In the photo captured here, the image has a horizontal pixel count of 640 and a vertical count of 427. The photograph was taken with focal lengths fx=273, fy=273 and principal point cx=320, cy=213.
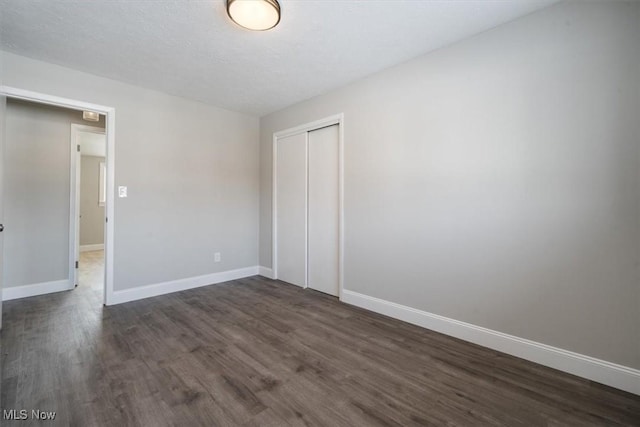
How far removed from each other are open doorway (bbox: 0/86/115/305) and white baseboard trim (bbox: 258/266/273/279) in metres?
1.99

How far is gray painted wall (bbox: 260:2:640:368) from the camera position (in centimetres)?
174

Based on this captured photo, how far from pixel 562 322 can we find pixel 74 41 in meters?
4.50

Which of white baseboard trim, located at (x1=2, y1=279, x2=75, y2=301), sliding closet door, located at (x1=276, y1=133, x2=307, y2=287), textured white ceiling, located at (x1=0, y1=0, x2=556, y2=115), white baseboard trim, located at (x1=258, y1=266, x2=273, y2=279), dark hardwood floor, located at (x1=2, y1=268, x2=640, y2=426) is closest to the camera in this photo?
dark hardwood floor, located at (x1=2, y1=268, x2=640, y2=426)

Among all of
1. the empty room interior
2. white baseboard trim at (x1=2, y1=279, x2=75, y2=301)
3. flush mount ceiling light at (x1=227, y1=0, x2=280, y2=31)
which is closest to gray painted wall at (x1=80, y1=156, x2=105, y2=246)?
the empty room interior

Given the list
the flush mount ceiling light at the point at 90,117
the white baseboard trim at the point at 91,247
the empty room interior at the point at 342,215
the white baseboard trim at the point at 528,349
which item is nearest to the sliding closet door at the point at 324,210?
the empty room interior at the point at 342,215

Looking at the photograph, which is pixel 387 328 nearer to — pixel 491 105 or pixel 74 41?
pixel 491 105

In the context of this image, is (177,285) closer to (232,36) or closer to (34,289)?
(34,289)

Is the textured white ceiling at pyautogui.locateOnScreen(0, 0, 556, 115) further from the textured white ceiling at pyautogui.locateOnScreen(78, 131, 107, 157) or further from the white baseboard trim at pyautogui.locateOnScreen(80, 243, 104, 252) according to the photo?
the white baseboard trim at pyautogui.locateOnScreen(80, 243, 104, 252)

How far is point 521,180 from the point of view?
6.79ft

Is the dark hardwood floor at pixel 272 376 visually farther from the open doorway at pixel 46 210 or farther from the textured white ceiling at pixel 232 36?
the textured white ceiling at pixel 232 36

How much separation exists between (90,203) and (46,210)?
412 cm

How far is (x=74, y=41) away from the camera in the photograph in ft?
7.86

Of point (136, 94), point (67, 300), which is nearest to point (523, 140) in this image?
point (136, 94)

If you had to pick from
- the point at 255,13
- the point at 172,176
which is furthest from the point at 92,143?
the point at 255,13
